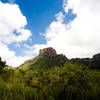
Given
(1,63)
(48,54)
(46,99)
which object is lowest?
(46,99)

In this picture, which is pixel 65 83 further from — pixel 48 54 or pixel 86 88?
pixel 48 54

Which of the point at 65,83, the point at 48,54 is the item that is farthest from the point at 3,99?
the point at 48,54

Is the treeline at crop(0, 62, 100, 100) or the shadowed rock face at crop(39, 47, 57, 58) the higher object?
the shadowed rock face at crop(39, 47, 57, 58)

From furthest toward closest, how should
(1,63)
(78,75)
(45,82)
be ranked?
(1,63)
(45,82)
(78,75)

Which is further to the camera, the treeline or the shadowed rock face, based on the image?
the shadowed rock face

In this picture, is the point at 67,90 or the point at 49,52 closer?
the point at 67,90

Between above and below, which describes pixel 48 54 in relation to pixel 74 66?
above

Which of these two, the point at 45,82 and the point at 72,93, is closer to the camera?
the point at 72,93

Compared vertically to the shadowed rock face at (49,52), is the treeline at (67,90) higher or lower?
lower

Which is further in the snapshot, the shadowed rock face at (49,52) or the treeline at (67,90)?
the shadowed rock face at (49,52)

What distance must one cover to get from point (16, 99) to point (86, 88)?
8.27ft

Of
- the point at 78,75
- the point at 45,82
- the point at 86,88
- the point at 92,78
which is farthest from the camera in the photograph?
the point at 45,82

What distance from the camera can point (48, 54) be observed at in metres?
150

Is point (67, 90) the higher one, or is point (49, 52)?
point (49, 52)
